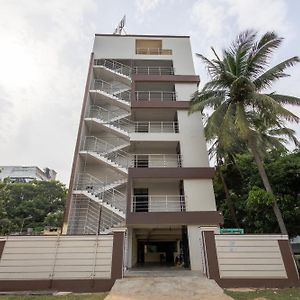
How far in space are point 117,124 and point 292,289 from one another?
47.9 feet

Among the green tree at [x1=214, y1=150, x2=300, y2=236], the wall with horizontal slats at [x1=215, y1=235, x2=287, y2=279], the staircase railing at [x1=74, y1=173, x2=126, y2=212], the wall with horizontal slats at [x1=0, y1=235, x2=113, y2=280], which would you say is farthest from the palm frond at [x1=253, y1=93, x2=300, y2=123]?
the staircase railing at [x1=74, y1=173, x2=126, y2=212]

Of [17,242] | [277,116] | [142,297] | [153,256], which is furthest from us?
[153,256]

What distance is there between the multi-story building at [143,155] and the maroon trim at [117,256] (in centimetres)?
422

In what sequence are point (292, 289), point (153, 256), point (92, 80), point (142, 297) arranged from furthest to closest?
point (153, 256), point (92, 80), point (292, 289), point (142, 297)

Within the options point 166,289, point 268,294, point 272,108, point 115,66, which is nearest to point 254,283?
point 268,294

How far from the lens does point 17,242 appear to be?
989cm

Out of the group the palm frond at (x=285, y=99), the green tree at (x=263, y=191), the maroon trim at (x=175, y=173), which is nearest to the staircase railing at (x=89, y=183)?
the maroon trim at (x=175, y=173)

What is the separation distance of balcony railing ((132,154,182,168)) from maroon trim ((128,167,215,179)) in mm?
1976

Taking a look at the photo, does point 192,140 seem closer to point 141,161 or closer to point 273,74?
point 141,161

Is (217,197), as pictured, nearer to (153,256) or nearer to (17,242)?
(153,256)

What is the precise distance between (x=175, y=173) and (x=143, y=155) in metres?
3.28

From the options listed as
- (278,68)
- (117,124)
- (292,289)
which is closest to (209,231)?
(292,289)

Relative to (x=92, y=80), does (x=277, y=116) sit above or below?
below

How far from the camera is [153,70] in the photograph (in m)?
22.1
